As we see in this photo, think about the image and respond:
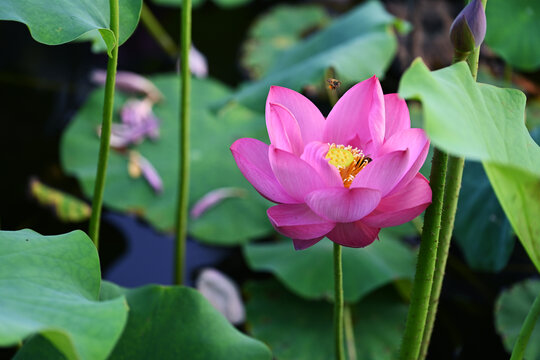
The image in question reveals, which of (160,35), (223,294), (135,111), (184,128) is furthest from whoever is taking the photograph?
(160,35)

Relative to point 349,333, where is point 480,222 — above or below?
above

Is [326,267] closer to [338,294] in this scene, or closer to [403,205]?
[338,294]

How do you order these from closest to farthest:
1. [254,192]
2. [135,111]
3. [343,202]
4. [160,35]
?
[343,202] → [254,192] → [135,111] → [160,35]

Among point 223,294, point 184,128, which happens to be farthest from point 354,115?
point 223,294

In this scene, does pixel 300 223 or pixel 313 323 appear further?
pixel 313 323

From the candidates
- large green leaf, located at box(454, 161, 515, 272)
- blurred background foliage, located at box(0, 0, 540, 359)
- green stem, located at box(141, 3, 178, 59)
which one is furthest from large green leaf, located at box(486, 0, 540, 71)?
green stem, located at box(141, 3, 178, 59)

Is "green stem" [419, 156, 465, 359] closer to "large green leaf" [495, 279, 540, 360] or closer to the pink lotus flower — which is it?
the pink lotus flower

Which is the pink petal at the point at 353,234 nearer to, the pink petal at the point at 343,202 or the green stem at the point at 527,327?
the pink petal at the point at 343,202
